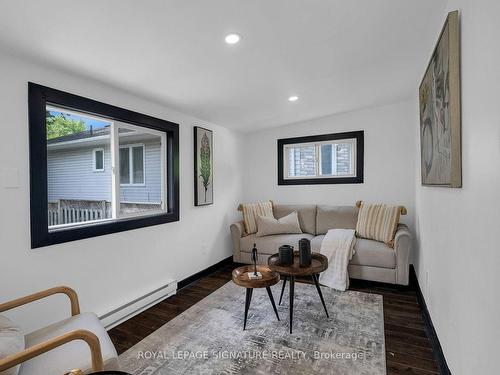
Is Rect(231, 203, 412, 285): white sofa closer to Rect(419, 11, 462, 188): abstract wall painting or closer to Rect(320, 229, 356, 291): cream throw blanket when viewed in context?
Rect(320, 229, 356, 291): cream throw blanket

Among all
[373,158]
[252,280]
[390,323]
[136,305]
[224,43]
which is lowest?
[390,323]

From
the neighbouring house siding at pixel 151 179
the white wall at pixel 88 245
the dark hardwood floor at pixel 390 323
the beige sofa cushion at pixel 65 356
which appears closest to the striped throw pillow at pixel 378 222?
the dark hardwood floor at pixel 390 323

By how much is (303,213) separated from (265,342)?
2.44 m

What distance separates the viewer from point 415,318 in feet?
8.44

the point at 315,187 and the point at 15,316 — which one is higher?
the point at 315,187

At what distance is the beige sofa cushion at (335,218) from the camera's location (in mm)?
4027

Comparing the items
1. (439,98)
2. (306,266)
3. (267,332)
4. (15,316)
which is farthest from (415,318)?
(15,316)

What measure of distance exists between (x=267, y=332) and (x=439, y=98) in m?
2.17

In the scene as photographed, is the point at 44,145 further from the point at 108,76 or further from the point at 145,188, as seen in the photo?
the point at 145,188

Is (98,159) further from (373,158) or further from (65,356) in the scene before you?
(373,158)

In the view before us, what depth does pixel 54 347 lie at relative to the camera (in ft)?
4.12

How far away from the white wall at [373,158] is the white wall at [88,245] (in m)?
1.35

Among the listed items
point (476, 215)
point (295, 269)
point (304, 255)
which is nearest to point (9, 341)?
point (295, 269)

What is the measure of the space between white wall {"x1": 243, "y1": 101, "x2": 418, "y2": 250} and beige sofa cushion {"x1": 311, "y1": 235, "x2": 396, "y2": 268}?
0.95 meters
